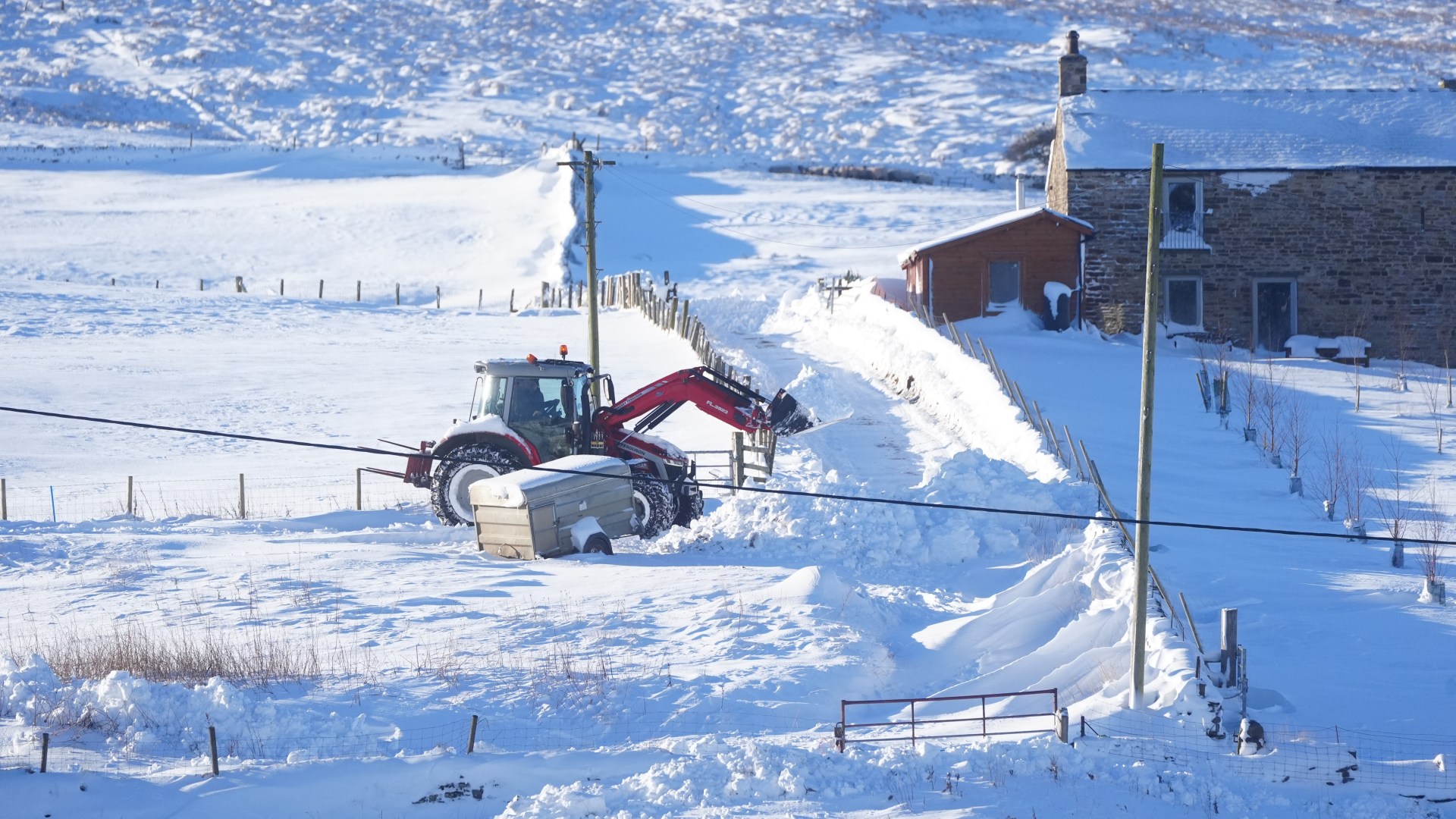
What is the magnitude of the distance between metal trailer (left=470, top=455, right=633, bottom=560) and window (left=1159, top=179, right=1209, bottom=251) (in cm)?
2215

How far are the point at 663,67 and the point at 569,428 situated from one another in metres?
99.3

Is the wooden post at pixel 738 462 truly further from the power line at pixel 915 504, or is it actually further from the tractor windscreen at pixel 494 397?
the tractor windscreen at pixel 494 397

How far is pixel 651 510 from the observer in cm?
1991

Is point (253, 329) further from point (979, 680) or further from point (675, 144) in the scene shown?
point (675, 144)

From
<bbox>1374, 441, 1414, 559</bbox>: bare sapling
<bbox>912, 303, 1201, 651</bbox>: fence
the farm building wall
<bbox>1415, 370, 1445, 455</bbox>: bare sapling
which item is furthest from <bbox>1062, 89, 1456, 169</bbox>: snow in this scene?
<bbox>1374, 441, 1414, 559</bbox>: bare sapling

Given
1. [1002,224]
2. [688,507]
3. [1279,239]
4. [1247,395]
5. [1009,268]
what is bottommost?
[688,507]

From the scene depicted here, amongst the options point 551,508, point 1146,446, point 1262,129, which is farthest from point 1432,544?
point 1262,129

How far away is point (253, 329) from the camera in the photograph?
1734 inches

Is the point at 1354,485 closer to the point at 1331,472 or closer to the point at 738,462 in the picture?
the point at 1331,472

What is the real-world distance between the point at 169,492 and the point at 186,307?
24.6m

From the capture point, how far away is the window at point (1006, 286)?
36844 millimetres

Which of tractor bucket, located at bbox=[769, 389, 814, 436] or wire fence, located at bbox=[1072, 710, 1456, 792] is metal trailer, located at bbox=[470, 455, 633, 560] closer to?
tractor bucket, located at bbox=[769, 389, 814, 436]

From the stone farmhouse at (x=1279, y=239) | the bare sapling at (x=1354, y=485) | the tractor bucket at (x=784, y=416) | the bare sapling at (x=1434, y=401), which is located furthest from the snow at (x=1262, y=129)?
the tractor bucket at (x=784, y=416)

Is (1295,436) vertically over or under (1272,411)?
under
